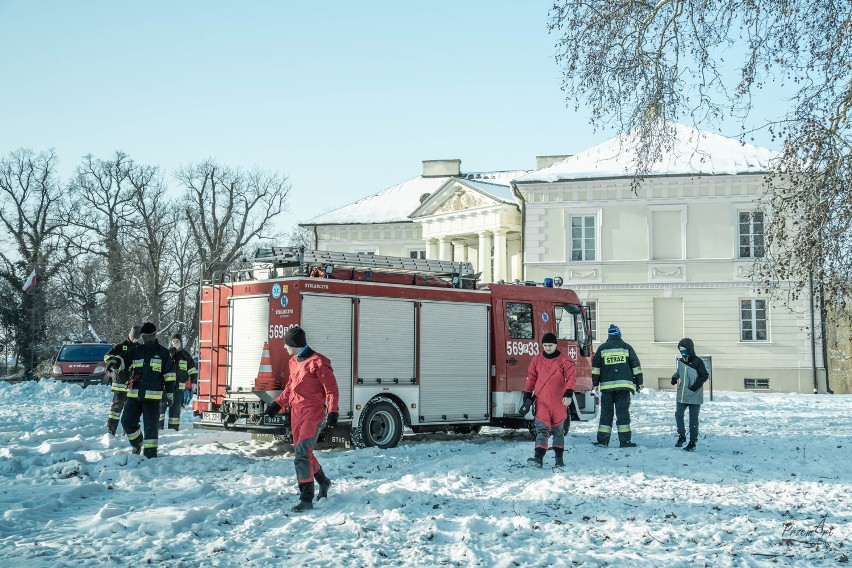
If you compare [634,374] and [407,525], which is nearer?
[407,525]

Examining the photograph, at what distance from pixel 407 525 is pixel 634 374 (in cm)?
627

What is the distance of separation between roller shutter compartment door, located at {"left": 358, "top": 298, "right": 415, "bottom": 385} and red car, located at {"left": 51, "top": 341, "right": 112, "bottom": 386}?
18.6 meters

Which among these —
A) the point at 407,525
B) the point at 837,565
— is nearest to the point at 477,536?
the point at 407,525

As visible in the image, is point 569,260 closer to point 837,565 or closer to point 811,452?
point 811,452

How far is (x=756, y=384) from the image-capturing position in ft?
109

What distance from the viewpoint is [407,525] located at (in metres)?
8.04

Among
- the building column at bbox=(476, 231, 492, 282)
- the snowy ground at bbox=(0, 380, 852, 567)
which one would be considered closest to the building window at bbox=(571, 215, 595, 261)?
the building column at bbox=(476, 231, 492, 282)

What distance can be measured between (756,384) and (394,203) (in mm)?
21444

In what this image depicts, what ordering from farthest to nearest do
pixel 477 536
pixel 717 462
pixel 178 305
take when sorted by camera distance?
pixel 178 305
pixel 717 462
pixel 477 536

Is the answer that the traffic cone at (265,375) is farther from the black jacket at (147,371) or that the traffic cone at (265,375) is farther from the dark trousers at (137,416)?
the dark trousers at (137,416)

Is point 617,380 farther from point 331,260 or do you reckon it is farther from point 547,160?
point 547,160

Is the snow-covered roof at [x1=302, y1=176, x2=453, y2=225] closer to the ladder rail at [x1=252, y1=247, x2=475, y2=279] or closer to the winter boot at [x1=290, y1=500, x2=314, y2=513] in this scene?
the ladder rail at [x1=252, y1=247, x2=475, y2=279]

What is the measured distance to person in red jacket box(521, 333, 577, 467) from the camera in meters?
11.4

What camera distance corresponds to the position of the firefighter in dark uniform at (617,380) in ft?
43.8
